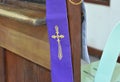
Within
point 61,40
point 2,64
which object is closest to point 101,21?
point 2,64

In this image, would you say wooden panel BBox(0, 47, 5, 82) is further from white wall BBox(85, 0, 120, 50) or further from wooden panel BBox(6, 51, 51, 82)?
white wall BBox(85, 0, 120, 50)

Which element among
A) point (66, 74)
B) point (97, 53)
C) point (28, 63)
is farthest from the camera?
point (97, 53)

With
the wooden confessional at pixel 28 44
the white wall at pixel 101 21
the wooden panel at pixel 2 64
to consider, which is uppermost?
the wooden confessional at pixel 28 44

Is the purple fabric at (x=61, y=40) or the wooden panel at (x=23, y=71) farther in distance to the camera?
the wooden panel at (x=23, y=71)

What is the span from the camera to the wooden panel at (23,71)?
80cm

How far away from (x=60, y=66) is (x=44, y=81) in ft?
0.36

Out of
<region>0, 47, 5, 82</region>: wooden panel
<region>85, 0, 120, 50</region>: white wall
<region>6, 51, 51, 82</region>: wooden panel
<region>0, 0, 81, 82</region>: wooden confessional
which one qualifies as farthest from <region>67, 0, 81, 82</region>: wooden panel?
<region>85, 0, 120, 50</region>: white wall

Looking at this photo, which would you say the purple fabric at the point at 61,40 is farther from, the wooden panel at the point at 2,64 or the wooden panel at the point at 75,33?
the wooden panel at the point at 2,64

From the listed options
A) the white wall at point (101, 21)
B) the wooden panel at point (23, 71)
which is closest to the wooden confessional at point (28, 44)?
the wooden panel at point (23, 71)

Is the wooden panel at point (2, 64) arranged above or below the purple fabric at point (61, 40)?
below

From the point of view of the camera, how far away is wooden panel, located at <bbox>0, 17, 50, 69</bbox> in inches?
29.4

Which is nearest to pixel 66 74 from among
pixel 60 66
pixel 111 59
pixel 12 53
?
pixel 60 66

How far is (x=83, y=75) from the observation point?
2.97 feet

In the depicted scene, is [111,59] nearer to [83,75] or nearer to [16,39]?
[83,75]
